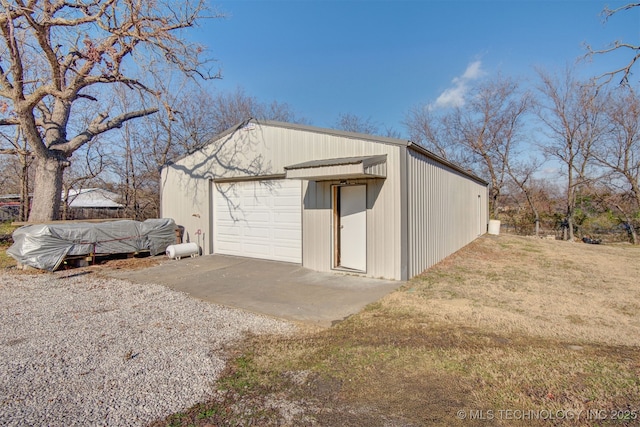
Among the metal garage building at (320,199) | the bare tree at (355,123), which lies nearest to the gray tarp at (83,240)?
the metal garage building at (320,199)

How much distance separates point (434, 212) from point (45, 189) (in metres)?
11.2

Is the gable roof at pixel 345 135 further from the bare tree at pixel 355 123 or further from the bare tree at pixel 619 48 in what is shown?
the bare tree at pixel 355 123

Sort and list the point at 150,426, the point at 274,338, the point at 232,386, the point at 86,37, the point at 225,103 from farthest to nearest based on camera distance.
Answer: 1. the point at 225,103
2. the point at 86,37
3. the point at 274,338
4. the point at 232,386
5. the point at 150,426

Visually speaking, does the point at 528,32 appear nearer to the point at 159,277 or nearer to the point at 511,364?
the point at 511,364

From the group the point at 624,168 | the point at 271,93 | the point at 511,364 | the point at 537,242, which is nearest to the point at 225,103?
the point at 271,93

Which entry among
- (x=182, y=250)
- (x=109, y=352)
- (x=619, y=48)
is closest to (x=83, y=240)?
(x=182, y=250)

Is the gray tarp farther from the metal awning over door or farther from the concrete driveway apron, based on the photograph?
the metal awning over door

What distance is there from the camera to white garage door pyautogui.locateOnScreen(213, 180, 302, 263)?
8195 millimetres

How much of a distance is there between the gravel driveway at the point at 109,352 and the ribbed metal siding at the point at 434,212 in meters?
3.70

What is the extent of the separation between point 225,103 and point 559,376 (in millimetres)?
22092

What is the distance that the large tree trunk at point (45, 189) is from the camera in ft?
31.9

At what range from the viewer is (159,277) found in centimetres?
698

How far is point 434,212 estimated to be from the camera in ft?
26.3

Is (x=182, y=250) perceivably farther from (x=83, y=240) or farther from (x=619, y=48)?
(x=619, y=48)
